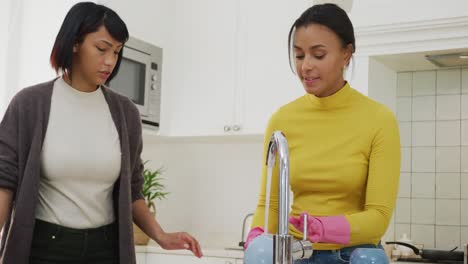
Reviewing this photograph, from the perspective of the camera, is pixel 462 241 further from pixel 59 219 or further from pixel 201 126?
pixel 59 219

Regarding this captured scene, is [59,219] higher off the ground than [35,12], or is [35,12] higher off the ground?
[35,12]

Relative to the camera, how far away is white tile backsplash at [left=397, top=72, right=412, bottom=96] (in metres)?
3.88

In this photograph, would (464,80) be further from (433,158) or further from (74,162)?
(74,162)

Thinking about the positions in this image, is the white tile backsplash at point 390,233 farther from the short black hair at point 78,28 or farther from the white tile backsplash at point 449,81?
the short black hair at point 78,28

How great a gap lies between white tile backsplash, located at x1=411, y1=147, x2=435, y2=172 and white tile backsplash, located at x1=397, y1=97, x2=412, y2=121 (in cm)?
17

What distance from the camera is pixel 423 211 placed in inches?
150

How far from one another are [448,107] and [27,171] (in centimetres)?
272

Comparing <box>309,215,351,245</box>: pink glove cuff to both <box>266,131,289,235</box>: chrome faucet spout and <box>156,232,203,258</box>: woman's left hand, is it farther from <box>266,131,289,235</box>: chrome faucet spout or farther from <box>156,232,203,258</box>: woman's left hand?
<box>156,232,203,258</box>: woman's left hand

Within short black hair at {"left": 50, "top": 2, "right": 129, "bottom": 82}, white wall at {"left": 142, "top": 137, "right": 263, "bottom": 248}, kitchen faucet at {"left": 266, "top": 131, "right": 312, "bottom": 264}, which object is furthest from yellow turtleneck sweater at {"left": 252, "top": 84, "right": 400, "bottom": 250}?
white wall at {"left": 142, "top": 137, "right": 263, "bottom": 248}

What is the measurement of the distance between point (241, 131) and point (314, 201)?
2.48 metres

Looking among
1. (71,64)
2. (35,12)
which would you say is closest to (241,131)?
(35,12)

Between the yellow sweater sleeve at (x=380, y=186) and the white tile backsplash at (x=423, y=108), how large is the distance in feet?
8.72

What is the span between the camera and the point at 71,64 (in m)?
1.73

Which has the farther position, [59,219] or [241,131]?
[241,131]
